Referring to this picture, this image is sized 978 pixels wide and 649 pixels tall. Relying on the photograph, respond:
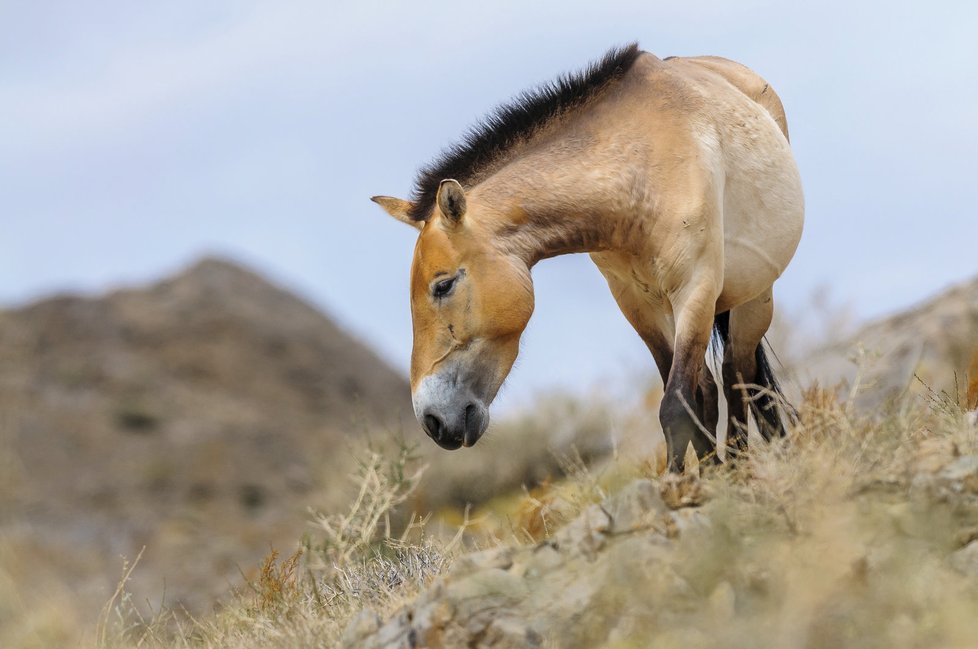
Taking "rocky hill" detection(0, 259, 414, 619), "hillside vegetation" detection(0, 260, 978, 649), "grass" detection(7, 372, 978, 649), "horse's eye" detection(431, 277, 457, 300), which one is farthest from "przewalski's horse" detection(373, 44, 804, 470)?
"rocky hill" detection(0, 259, 414, 619)

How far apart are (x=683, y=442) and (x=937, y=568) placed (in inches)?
63.4

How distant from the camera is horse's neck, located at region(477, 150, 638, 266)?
19.6 feet

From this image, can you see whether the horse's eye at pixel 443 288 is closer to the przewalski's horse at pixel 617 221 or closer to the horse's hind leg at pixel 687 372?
the przewalski's horse at pixel 617 221

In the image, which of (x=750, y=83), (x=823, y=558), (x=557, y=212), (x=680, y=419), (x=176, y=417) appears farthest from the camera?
(x=176, y=417)

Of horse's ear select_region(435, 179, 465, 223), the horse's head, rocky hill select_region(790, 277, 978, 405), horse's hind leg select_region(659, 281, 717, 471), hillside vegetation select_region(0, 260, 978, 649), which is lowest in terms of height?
rocky hill select_region(790, 277, 978, 405)

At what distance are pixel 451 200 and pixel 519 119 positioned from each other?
0.95 metres

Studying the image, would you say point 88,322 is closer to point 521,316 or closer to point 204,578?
point 204,578

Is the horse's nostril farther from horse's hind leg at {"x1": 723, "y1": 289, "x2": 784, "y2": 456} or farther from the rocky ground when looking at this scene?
horse's hind leg at {"x1": 723, "y1": 289, "x2": 784, "y2": 456}

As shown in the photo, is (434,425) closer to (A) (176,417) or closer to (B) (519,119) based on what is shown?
(B) (519,119)

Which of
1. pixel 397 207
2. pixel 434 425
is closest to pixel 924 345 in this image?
pixel 397 207

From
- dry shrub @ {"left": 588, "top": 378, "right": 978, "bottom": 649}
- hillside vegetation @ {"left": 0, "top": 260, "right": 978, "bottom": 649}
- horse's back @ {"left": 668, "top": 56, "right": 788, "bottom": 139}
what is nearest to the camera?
dry shrub @ {"left": 588, "top": 378, "right": 978, "bottom": 649}

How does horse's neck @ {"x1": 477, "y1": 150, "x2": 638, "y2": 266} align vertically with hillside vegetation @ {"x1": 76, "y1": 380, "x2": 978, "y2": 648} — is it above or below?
above

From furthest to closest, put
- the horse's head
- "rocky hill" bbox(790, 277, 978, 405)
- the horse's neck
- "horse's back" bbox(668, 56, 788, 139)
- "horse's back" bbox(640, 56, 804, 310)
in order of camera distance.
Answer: "rocky hill" bbox(790, 277, 978, 405)
"horse's back" bbox(668, 56, 788, 139)
"horse's back" bbox(640, 56, 804, 310)
the horse's neck
the horse's head

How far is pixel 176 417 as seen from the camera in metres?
25.2
